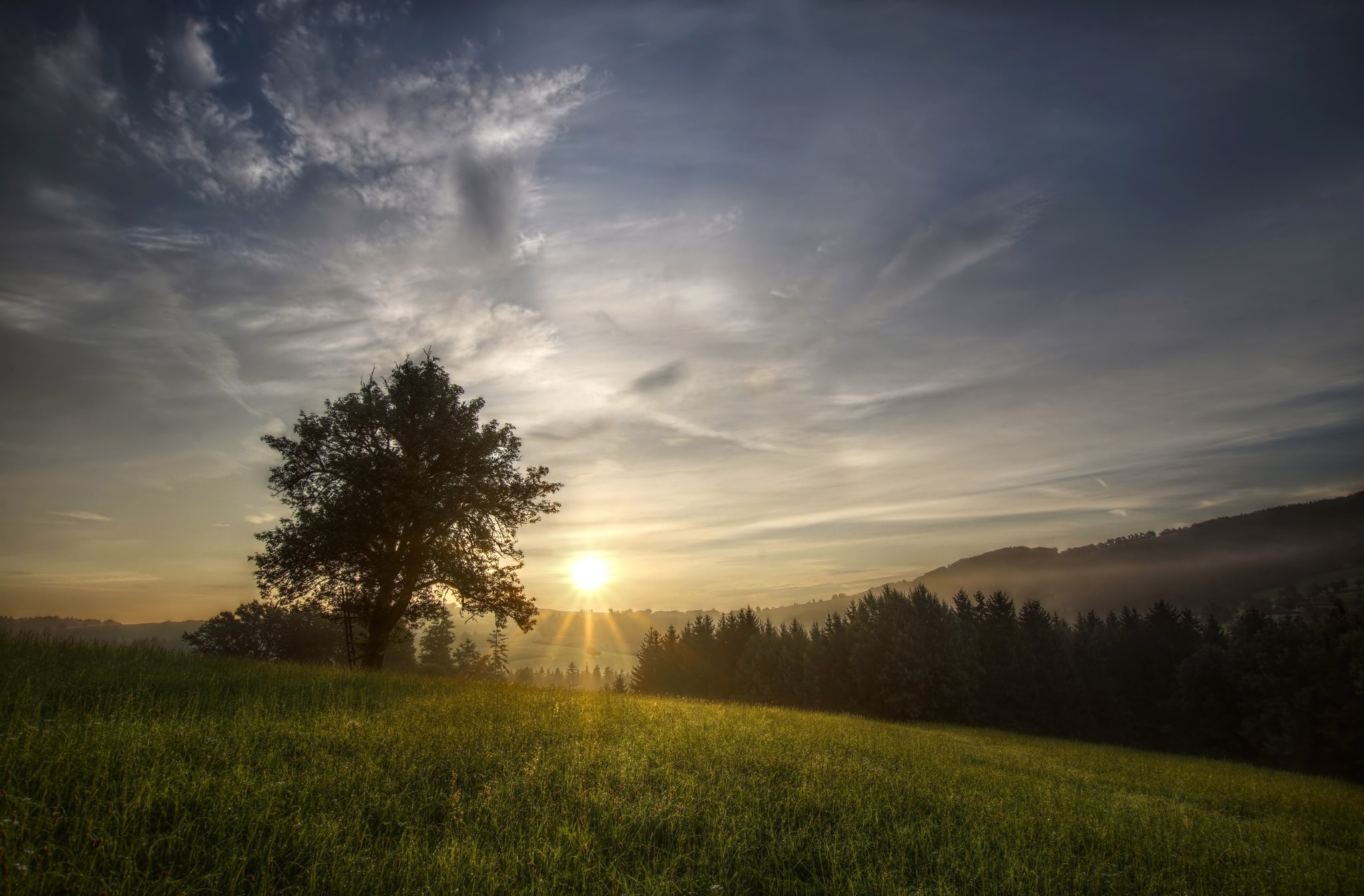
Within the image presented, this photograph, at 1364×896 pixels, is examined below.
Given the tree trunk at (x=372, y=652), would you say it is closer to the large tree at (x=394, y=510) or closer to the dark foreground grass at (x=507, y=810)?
the large tree at (x=394, y=510)

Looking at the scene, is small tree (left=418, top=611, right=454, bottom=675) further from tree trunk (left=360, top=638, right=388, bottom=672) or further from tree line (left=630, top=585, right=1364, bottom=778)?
tree trunk (left=360, top=638, right=388, bottom=672)

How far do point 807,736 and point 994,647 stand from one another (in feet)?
205

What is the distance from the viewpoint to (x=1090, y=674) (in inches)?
2564

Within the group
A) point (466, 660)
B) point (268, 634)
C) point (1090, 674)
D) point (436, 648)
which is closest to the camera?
point (268, 634)

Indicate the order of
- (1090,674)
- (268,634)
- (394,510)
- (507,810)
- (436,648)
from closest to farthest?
(507,810) < (394,510) < (268,634) < (1090,674) < (436,648)

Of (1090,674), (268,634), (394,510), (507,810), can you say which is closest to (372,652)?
(394,510)

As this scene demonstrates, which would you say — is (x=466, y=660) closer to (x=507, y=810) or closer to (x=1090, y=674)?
(x=1090, y=674)

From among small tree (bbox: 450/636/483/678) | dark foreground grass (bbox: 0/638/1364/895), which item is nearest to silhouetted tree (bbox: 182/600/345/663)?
small tree (bbox: 450/636/483/678)

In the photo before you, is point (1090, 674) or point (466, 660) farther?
point (466, 660)

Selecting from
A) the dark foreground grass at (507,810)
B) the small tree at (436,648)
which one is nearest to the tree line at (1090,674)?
the small tree at (436,648)

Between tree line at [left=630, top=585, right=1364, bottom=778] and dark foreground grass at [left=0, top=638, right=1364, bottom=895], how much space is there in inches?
1705

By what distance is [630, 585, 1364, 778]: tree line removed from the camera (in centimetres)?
4506

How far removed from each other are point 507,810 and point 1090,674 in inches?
3155

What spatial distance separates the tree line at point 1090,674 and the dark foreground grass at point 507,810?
43.3 m
